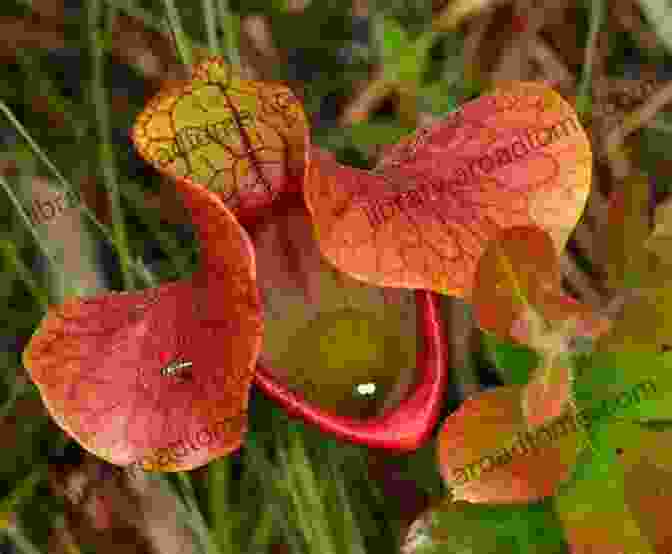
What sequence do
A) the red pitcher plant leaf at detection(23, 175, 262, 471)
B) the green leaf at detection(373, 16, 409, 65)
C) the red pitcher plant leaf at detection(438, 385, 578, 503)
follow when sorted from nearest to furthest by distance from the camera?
1. the red pitcher plant leaf at detection(23, 175, 262, 471)
2. the red pitcher plant leaf at detection(438, 385, 578, 503)
3. the green leaf at detection(373, 16, 409, 65)

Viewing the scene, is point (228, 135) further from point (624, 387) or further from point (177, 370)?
point (624, 387)

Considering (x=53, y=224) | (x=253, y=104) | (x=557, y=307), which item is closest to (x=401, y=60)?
(x=53, y=224)

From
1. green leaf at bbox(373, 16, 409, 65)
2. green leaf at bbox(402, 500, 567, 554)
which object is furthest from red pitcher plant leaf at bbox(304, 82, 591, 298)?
green leaf at bbox(373, 16, 409, 65)

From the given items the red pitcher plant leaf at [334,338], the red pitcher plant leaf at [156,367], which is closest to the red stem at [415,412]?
the red pitcher plant leaf at [334,338]

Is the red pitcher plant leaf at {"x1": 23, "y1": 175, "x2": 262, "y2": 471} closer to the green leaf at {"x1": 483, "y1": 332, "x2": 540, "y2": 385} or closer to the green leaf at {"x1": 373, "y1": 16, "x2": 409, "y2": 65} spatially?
the green leaf at {"x1": 483, "y1": 332, "x2": 540, "y2": 385}

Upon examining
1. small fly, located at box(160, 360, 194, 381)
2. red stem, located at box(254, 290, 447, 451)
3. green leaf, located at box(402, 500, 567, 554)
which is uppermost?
small fly, located at box(160, 360, 194, 381)

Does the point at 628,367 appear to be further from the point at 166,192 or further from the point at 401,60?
the point at 166,192

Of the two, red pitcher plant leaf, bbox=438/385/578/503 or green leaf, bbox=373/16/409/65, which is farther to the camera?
green leaf, bbox=373/16/409/65

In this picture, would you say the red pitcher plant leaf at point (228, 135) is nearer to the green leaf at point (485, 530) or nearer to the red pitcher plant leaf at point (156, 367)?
the red pitcher plant leaf at point (156, 367)
